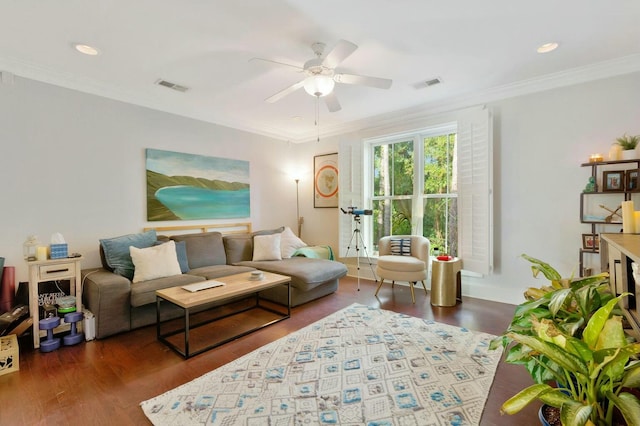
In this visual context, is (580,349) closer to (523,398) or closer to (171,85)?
(523,398)

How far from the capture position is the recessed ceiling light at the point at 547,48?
257cm

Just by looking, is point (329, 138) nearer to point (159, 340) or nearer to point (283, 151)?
point (283, 151)

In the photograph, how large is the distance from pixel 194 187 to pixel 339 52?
2.87 metres

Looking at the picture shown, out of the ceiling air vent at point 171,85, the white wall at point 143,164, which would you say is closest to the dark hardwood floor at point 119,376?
the white wall at point 143,164

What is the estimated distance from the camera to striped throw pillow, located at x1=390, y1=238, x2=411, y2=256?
4.10m

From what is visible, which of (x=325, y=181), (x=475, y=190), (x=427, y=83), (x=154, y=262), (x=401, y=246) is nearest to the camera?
(x=154, y=262)

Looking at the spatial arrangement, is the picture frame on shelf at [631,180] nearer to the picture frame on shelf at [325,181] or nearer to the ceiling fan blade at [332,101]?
the ceiling fan blade at [332,101]

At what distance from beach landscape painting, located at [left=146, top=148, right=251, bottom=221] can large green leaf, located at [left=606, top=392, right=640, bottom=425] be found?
4234mm

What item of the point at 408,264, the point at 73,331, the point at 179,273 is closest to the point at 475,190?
the point at 408,264

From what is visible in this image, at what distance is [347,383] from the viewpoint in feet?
6.49

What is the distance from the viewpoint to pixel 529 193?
A: 3.40 m

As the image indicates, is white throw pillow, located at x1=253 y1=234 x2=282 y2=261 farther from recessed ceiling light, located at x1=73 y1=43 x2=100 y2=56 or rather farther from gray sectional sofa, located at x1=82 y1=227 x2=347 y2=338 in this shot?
recessed ceiling light, located at x1=73 y1=43 x2=100 y2=56

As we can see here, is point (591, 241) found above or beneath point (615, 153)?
beneath

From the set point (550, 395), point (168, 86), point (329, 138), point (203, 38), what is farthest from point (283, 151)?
point (550, 395)
